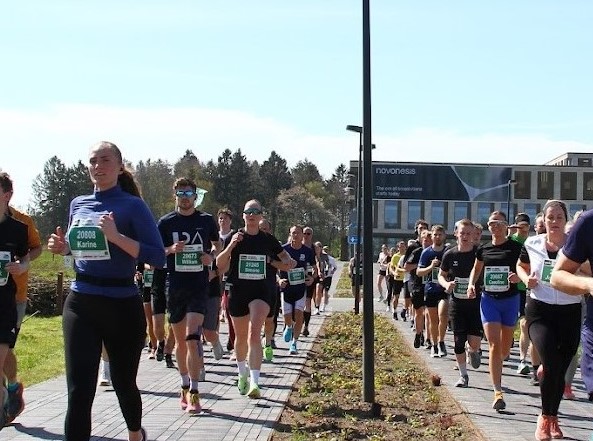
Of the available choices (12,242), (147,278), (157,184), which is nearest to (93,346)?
(12,242)

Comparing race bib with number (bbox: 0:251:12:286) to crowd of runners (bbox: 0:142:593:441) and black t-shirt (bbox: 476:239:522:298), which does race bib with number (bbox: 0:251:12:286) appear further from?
black t-shirt (bbox: 476:239:522:298)

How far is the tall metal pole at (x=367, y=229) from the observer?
31.2 ft

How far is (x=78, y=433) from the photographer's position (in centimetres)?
546

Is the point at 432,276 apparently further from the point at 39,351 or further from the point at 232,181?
the point at 232,181

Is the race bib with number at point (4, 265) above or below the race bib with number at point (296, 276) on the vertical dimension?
above

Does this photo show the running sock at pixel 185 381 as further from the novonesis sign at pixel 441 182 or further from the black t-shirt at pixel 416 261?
the novonesis sign at pixel 441 182

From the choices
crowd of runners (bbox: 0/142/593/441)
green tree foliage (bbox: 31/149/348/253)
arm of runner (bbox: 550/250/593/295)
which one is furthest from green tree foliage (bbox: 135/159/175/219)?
Answer: arm of runner (bbox: 550/250/593/295)

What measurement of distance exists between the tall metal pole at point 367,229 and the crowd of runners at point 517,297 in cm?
119

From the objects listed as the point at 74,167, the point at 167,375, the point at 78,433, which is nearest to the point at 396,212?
the point at 74,167

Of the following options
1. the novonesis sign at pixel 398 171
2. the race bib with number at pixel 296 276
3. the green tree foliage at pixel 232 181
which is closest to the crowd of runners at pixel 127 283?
the race bib with number at pixel 296 276

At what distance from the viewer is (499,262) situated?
10422 mm

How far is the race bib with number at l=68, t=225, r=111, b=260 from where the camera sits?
569 cm

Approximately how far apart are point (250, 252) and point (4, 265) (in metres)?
3.49

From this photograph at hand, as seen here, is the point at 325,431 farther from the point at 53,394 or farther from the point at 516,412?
the point at 53,394
